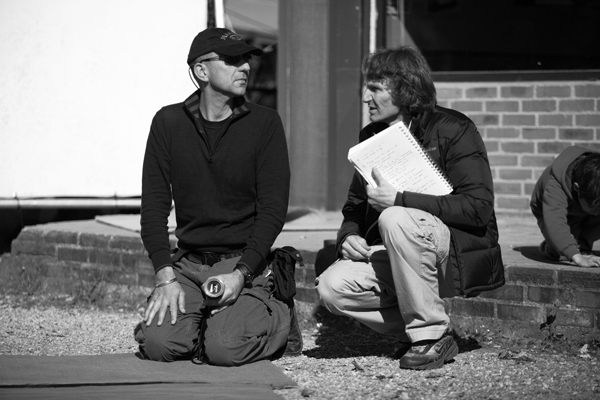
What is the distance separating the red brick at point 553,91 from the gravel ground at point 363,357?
2651mm

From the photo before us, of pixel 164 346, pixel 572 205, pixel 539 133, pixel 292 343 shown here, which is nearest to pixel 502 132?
pixel 539 133

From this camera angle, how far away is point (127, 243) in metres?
5.94

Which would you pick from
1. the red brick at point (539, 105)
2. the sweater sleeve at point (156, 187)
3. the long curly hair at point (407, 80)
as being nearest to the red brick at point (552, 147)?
the red brick at point (539, 105)

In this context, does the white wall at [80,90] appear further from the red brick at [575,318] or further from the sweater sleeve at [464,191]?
the red brick at [575,318]

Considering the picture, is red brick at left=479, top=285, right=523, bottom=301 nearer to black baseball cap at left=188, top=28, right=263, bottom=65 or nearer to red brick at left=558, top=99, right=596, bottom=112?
black baseball cap at left=188, top=28, right=263, bottom=65

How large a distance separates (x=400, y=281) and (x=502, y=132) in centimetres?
326

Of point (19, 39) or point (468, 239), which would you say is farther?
point (19, 39)

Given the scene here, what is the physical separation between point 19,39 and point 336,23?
95.0 inches

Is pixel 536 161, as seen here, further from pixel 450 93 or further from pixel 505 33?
pixel 505 33

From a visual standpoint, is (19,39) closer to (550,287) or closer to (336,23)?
(336,23)

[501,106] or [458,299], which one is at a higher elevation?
[501,106]

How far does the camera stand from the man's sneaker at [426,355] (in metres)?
4.00

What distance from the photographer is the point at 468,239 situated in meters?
→ 4.01

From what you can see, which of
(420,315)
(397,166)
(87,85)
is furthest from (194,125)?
(87,85)
